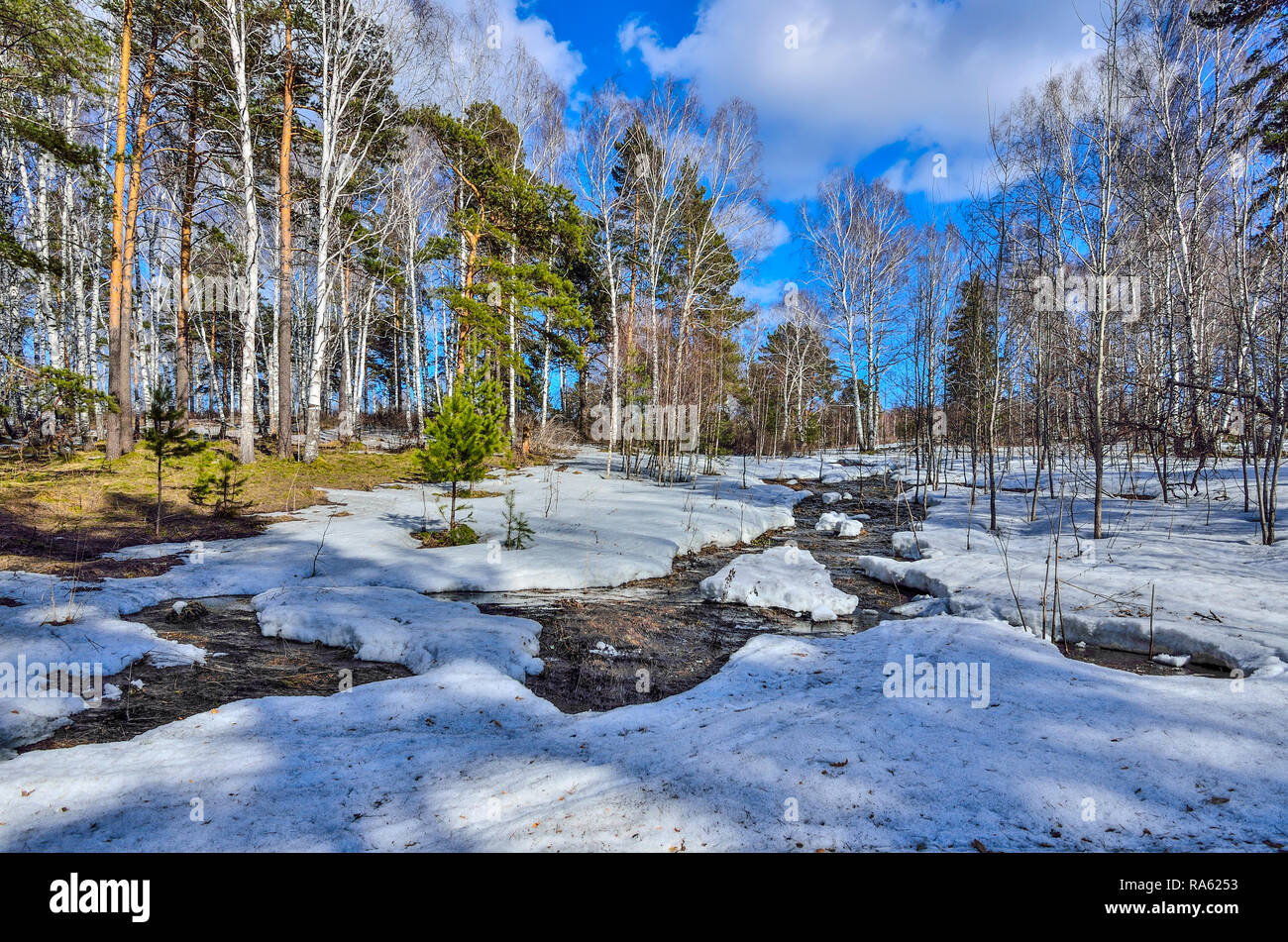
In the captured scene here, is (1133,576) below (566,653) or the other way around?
the other way around

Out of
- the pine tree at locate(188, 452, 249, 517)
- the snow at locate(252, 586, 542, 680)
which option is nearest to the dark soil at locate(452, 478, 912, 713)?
the snow at locate(252, 586, 542, 680)

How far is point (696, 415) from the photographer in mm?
18328

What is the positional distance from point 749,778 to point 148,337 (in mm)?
32631

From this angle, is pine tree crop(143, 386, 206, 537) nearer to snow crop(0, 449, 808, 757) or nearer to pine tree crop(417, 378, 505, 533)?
snow crop(0, 449, 808, 757)

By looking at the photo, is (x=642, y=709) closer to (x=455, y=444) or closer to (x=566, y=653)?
(x=566, y=653)

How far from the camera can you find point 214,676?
4059 millimetres

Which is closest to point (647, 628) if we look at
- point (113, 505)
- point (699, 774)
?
point (699, 774)

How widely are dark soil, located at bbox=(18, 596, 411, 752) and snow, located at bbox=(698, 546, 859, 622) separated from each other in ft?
13.2

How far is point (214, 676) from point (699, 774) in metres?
3.91

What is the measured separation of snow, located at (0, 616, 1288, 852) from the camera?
2.04m

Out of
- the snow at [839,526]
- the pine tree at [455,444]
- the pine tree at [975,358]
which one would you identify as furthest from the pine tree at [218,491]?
the pine tree at [975,358]

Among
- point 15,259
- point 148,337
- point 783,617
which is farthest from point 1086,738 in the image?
point 148,337

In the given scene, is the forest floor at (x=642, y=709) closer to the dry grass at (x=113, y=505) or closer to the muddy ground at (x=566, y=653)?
the muddy ground at (x=566, y=653)
